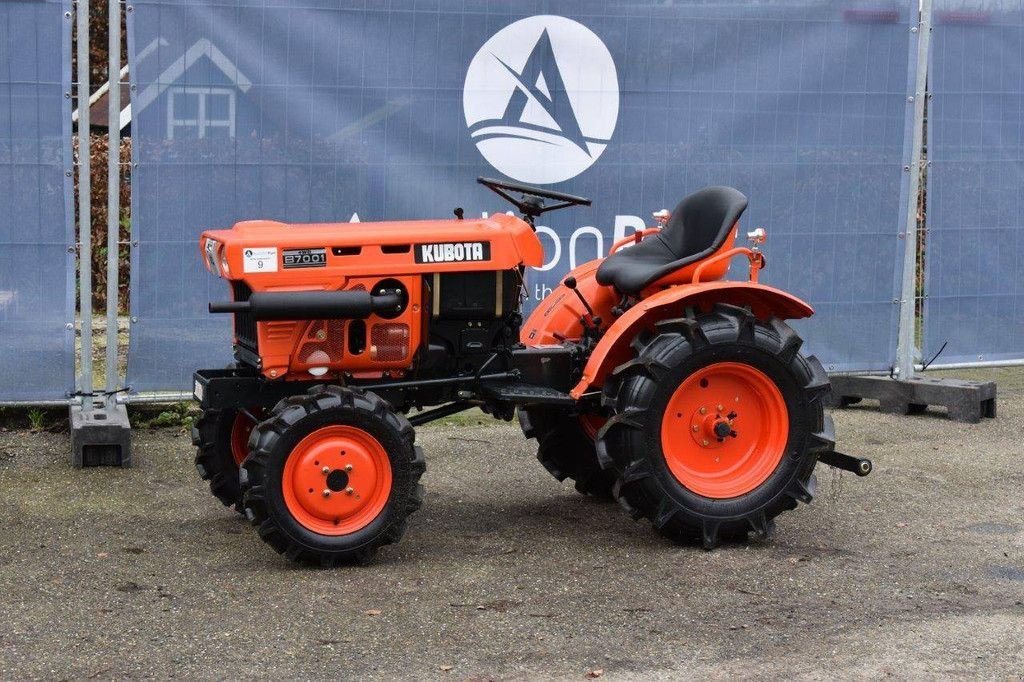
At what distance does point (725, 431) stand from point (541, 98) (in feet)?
8.93

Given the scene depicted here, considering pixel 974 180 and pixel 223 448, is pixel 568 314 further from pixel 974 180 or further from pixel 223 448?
pixel 974 180

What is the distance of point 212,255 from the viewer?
19.0 ft

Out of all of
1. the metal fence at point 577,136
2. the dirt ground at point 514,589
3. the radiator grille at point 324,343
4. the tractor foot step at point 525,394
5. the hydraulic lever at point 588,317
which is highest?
the metal fence at point 577,136

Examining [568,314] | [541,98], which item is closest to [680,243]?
[568,314]

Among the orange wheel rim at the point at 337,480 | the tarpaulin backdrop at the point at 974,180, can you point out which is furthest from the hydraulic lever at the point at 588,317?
the tarpaulin backdrop at the point at 974,180

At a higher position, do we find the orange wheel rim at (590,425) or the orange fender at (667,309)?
the orange fender at (667,309)

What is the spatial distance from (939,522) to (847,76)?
3156 mm

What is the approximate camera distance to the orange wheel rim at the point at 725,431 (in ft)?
19.0

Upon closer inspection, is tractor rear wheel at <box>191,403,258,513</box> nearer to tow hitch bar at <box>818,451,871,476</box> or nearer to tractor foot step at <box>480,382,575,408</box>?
tractor foot step at <box>480,382,575,408</box>

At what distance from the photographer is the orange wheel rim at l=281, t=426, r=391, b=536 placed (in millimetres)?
5316

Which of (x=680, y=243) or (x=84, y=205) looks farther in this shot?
(x=84, y=205)

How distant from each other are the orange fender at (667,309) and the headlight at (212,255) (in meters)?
1.46

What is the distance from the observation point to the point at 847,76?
837 cm

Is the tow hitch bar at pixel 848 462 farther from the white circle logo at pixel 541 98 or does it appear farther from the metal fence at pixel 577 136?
the white circle logo at pixel 541 98
